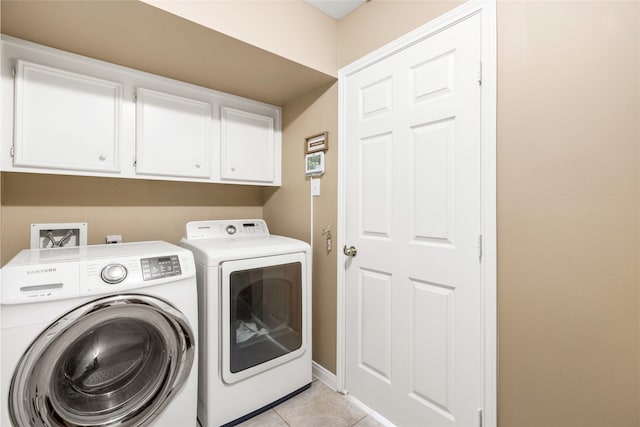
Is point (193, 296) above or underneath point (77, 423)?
above

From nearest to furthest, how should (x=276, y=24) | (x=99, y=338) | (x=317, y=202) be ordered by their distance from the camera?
(x=99, y=338) → (x=276, y=24) → (x=317, y=202)

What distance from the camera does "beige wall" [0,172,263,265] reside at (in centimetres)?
164

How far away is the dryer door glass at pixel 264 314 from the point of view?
1.61 meters

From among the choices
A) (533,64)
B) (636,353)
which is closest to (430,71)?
(533,64)

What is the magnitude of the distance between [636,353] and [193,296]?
1752mm

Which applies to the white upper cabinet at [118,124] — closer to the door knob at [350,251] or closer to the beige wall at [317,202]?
the beige wall at [317,202]

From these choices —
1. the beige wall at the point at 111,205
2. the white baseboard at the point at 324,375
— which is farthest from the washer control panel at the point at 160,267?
the white baseboard at the point at 324,375

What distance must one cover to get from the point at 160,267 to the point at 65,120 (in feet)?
3.39

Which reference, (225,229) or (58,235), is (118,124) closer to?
(58,235)

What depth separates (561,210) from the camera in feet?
3.42

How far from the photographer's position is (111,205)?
76.0 inches

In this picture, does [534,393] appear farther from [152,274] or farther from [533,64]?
[152,274]

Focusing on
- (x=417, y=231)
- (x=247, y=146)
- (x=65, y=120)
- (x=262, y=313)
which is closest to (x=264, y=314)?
(x=262, y=313)

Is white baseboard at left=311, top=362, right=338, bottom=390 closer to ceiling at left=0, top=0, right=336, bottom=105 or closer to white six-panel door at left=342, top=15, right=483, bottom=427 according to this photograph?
white six-panel door at left=342, top=15, right=483, bottom=427
